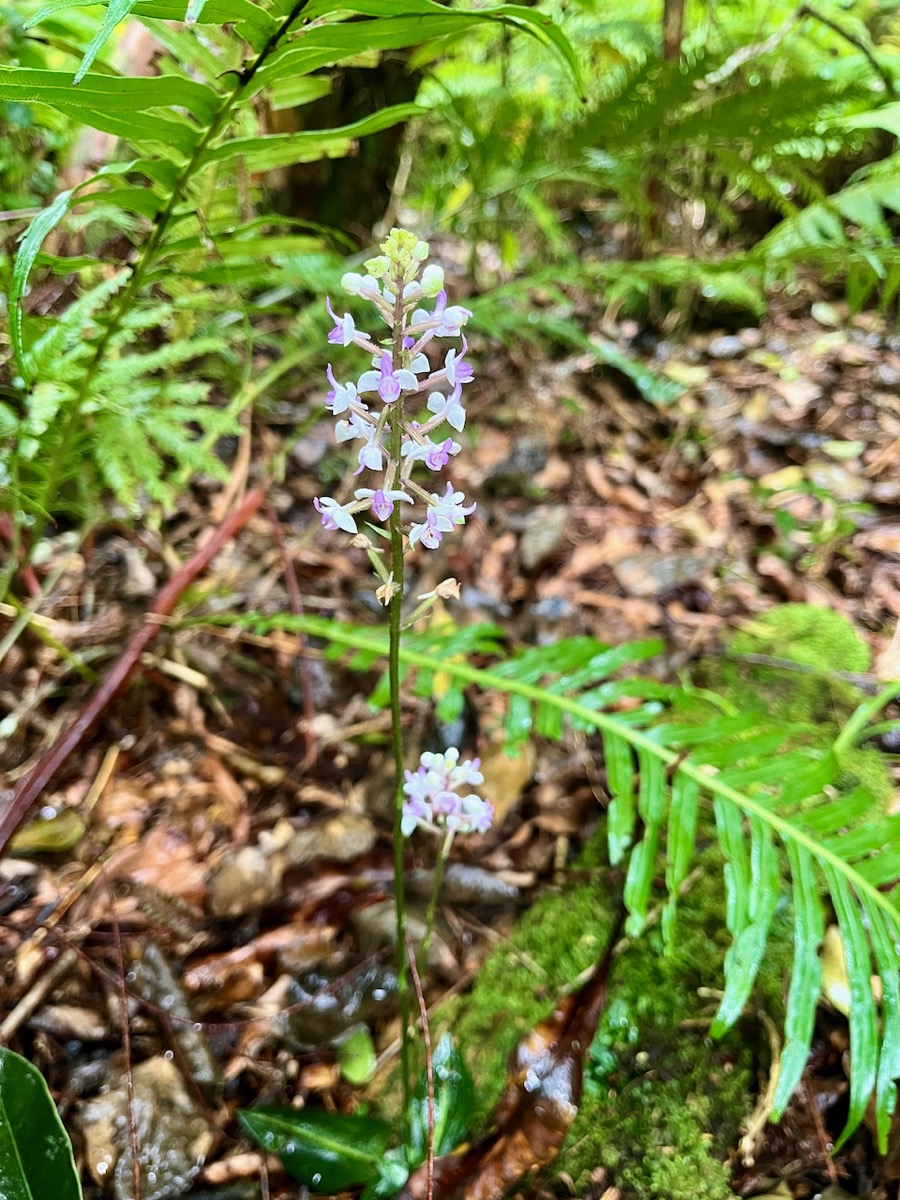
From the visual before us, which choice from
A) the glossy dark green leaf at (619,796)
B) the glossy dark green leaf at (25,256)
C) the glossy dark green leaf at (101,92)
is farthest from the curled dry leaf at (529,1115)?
the glossy dark green leaf at (101,92)

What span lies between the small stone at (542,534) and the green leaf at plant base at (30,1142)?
226cm

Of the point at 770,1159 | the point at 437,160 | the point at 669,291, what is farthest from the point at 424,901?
the point at 669,291

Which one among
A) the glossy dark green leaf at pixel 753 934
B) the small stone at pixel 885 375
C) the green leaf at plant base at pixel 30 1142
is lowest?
the green leaf at plant base at pixel 30 1142

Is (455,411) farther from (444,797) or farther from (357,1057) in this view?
(357,1057)

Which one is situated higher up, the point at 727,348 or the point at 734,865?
the point at 727,348

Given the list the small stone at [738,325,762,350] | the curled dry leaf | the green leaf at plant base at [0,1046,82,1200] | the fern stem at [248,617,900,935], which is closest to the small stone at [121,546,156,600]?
the fern stem at [248,617,900,935]

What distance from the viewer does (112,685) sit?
6.60 ft

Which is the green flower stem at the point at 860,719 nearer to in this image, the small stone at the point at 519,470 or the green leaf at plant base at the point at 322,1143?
the green leaf at plant base at the point at 322,1143

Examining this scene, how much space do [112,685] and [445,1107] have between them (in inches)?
53.2

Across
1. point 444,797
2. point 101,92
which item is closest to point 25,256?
point 101,92

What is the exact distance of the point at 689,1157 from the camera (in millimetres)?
1326

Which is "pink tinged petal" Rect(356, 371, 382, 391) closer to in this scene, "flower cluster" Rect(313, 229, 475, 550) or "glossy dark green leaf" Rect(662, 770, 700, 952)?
"flower cluster" Rect(313, 229, 475, 550)

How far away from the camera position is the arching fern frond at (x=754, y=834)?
1.25 m

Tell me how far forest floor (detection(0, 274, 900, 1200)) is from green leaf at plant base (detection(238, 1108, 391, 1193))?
0.41 ft
